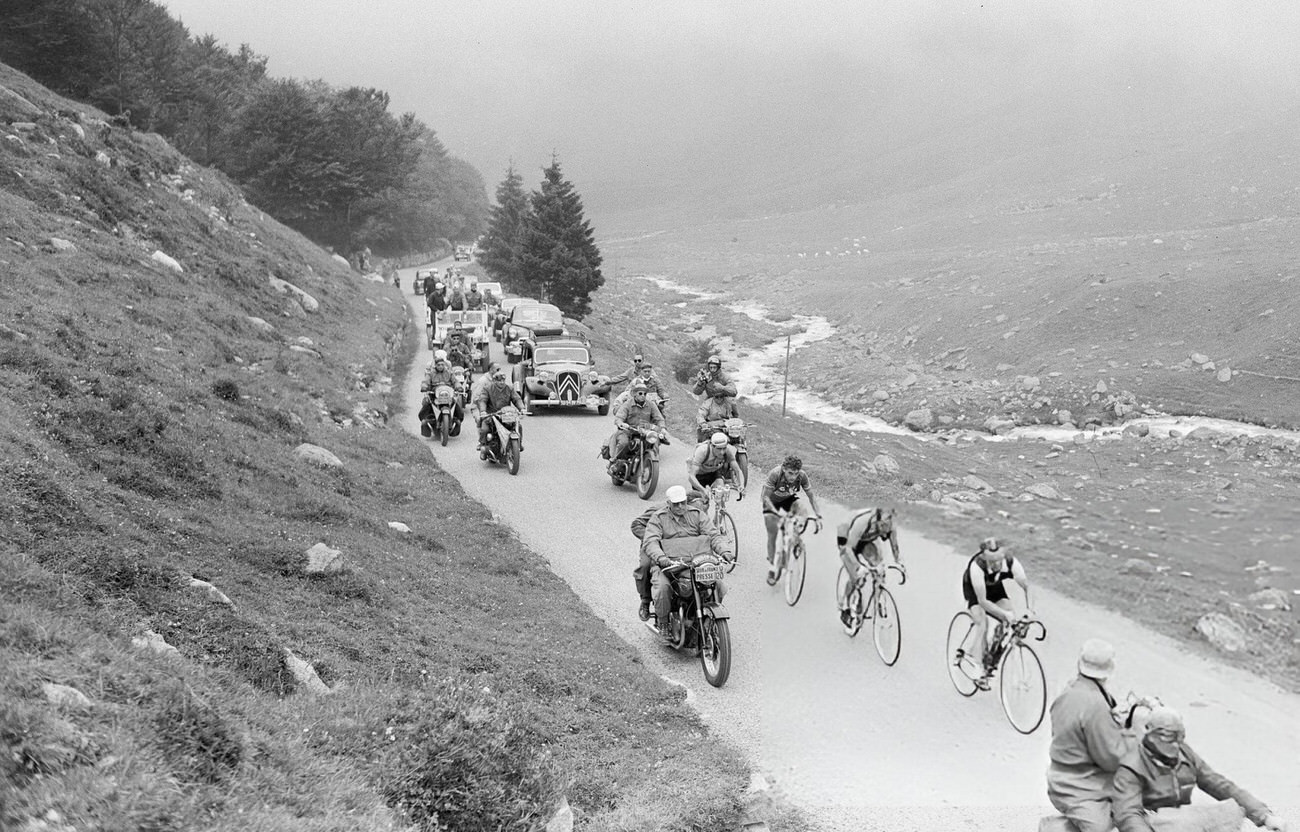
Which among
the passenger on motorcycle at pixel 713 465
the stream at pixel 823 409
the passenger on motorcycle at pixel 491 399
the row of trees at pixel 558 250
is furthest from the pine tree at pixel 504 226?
the passenger on motorcycle at pixel 713 465

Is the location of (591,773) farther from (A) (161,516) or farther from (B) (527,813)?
(A) (161,516)

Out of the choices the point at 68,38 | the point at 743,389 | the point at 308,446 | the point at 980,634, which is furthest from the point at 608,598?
the point at 68,38

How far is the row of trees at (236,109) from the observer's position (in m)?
46.2

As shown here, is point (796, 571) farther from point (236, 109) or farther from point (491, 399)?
point (236, 109)

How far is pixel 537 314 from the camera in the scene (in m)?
37.3

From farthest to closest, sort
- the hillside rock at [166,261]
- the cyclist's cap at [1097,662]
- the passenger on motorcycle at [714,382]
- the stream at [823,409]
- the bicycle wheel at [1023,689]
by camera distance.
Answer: the stream at [823,409] → the hillside rock at [166,261] → the passenger on motorcycle at [714,382] → the bicycle wheel at [1023,689] → the cyclist's cap at [1097,662]

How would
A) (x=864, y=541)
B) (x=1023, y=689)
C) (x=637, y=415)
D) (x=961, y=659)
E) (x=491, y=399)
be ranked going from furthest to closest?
(x=491, y=399) → (x=637, y=415) → (x=864, y=541) → (x=961, y=659) → (x=1023, y=689)

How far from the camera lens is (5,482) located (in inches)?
341

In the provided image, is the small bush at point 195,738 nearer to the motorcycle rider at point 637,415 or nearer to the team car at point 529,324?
the motorcycle rider at point 637,415

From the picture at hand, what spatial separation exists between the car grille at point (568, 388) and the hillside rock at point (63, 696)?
20.7 metres

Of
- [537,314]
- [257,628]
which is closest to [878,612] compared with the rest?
[257,628]

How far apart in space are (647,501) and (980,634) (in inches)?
343

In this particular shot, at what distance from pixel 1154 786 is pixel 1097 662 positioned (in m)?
0.84

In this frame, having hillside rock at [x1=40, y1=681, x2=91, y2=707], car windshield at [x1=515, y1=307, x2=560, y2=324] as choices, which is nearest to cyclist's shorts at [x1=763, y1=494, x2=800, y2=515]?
hillside rock at [x1=40, y1=681, x2=91, y2=707]
